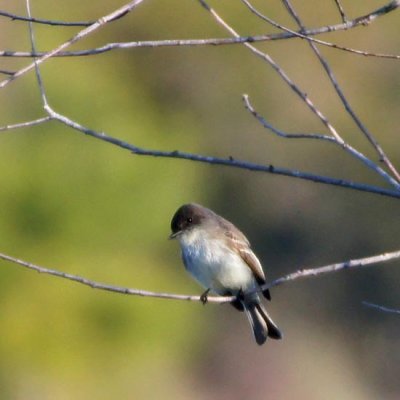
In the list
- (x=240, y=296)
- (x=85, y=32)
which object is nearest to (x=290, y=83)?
(x=85, y=32)

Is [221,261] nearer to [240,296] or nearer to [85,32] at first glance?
[240,296]

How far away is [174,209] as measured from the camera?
18656 mm

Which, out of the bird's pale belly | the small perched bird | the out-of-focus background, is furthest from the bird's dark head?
the out-of-focus background

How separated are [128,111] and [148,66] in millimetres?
3953

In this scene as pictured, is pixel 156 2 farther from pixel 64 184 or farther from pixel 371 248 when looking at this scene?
pixel 64 184

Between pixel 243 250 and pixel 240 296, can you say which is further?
pixel 243 250

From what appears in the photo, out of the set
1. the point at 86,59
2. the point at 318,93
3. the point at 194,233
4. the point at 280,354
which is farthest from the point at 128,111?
the point at 194,233

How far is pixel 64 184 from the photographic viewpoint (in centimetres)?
1727

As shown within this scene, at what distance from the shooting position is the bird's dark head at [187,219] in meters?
6.89

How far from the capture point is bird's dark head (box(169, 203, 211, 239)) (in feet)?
22.6

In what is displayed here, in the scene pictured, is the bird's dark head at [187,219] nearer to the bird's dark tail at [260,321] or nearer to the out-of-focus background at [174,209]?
the bird's dark tail at [260,321]

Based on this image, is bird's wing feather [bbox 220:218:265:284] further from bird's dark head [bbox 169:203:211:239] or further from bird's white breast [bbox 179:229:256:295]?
bird's dark head [bbox 169:203:211:239]

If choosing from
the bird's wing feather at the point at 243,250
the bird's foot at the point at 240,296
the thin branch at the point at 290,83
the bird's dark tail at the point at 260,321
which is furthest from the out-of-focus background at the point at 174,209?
the thin branch at the point at 290,83

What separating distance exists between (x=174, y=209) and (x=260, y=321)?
1180 centimetres
